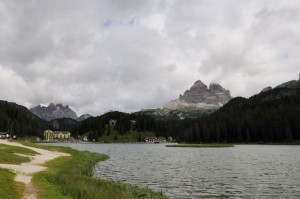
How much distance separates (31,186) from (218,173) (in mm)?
37187

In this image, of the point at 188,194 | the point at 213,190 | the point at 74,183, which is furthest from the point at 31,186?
the point at 213,190

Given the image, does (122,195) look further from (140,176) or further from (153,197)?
(140,176)

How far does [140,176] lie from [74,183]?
2239 centimetres

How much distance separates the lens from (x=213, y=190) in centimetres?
4544

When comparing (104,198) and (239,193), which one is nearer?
(104,198)

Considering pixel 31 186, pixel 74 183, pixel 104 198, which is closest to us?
pixel 104 198

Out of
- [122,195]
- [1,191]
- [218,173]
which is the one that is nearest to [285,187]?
[218,173]

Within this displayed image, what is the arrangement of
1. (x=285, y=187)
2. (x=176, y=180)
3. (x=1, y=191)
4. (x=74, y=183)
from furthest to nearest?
(x=176, y=180) → (x=285, y=187) → (x=74, y=183) → (x=1, y=191)

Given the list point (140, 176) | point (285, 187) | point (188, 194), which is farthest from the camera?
point (140, 176)

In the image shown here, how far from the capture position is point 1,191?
28328 mm

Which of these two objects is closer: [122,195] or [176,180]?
[122,195]

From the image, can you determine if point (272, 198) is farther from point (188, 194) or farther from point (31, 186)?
point (31, 186)

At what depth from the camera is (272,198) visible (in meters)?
39.7

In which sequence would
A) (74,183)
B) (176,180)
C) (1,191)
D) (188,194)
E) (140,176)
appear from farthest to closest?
(140,176)
(176,180)
(188,194)
(74,183)
(1,191)
